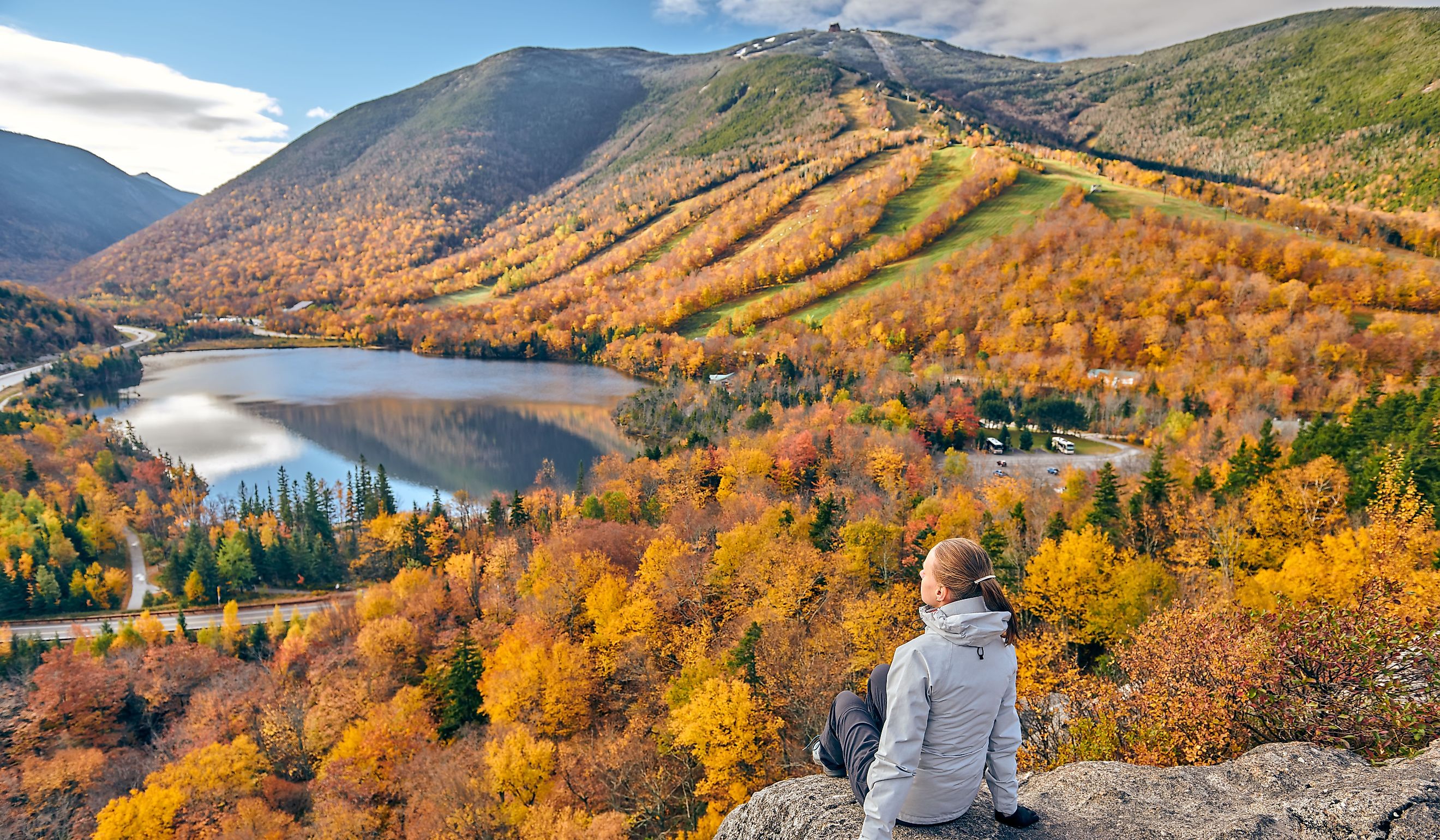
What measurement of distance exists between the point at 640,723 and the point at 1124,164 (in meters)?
177

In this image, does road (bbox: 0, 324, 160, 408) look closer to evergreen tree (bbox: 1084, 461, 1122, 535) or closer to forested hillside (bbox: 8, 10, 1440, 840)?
forested hillside (bbox: 8, 10, 1440, 840)

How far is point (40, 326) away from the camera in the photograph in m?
144

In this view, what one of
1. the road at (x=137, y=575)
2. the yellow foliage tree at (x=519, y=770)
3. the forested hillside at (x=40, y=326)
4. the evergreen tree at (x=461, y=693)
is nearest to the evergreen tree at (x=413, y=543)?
the road at (x=137, y=575)

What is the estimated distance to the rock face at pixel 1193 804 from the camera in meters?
4.70

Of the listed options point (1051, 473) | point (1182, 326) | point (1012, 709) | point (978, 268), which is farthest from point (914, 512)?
point (978, 268)

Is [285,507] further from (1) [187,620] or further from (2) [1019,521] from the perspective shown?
(2) [1019,521]

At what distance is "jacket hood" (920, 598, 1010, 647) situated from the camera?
3678 mm

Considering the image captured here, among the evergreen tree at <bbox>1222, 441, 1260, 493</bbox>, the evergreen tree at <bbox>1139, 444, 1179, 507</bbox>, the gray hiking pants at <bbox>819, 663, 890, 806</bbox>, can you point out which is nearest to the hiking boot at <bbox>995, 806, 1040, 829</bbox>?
the gray hiking pants at <bbox>819, 663, 890, 806</bbox>

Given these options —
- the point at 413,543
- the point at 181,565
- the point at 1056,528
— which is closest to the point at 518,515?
the point at 413,543

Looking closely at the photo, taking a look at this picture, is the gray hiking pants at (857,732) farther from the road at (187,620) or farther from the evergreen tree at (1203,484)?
the road at (187,620)

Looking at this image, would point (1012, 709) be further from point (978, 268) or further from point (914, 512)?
point (978, 268)

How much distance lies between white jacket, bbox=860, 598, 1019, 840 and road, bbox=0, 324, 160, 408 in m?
149

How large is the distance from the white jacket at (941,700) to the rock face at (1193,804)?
815 millimetres

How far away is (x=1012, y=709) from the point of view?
436 centimetres
